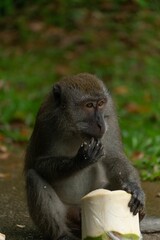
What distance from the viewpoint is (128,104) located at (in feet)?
40.3

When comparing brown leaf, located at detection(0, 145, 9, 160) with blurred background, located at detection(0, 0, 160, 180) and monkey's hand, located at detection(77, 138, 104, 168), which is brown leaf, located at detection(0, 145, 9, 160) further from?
monkey's hand, located at detection(77, 138, 104, 168)

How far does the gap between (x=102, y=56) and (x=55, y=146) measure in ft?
27.9

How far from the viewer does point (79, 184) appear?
627 centimetres

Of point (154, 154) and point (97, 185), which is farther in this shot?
point (154, 154)

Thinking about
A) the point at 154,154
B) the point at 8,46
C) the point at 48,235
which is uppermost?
the point at 48,235

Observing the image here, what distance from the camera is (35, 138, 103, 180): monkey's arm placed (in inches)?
228

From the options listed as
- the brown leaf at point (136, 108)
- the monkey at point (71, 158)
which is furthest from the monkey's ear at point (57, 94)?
the brown leaf at point (136, 108)

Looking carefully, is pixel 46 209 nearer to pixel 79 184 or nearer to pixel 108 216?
pixel 79 184

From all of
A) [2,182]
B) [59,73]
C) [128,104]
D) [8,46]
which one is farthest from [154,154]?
[8,46]

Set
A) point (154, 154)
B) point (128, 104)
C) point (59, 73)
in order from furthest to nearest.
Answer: point (59, 73) → point (128, 104) → point (154, 154)

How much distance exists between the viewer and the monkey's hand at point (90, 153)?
5.79 meters

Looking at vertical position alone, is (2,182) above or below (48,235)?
below

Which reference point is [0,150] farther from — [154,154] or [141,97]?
[141,97]

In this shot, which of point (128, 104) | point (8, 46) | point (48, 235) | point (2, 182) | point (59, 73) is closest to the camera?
point (48, 235)
